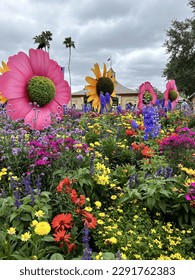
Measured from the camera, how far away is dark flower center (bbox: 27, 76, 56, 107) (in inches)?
138

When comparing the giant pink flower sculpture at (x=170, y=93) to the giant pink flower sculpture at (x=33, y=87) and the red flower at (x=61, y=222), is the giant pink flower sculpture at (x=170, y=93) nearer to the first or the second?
the giant pink flower sculpture at (x=33, y=87)

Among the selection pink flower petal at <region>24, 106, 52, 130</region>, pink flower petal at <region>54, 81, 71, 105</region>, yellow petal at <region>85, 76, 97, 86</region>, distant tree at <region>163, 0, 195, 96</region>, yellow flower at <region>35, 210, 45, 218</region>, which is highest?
distant tree at <region>163, 0, 195, 96</region>

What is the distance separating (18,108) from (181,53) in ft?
94.5

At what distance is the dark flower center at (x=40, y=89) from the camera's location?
3.51m

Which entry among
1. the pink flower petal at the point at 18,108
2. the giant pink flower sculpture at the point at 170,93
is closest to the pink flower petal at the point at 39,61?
the pink flower petal at the point at 18,108

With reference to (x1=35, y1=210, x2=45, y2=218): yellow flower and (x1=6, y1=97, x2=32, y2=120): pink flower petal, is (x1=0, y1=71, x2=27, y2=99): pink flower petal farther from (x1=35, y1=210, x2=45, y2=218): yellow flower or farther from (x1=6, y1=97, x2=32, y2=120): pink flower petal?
(x1=35, y1=210, x2=45, y2=218): yellow flower

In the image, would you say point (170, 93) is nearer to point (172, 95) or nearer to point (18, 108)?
point (172, 95)

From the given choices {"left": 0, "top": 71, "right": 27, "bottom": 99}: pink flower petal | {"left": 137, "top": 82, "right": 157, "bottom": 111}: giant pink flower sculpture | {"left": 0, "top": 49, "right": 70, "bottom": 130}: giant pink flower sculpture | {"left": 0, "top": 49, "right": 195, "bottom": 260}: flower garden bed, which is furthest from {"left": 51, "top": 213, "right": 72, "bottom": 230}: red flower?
{"left": 137, "top": 82, "right": 157, "bottom": 111}: giant pink flower sculpture

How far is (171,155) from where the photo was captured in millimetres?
3559

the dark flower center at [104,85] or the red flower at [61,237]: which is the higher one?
the dark flower center at [104,85]

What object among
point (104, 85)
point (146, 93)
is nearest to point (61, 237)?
point (104, 85)

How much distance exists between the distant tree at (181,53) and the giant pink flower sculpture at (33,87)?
2645 centimetres
